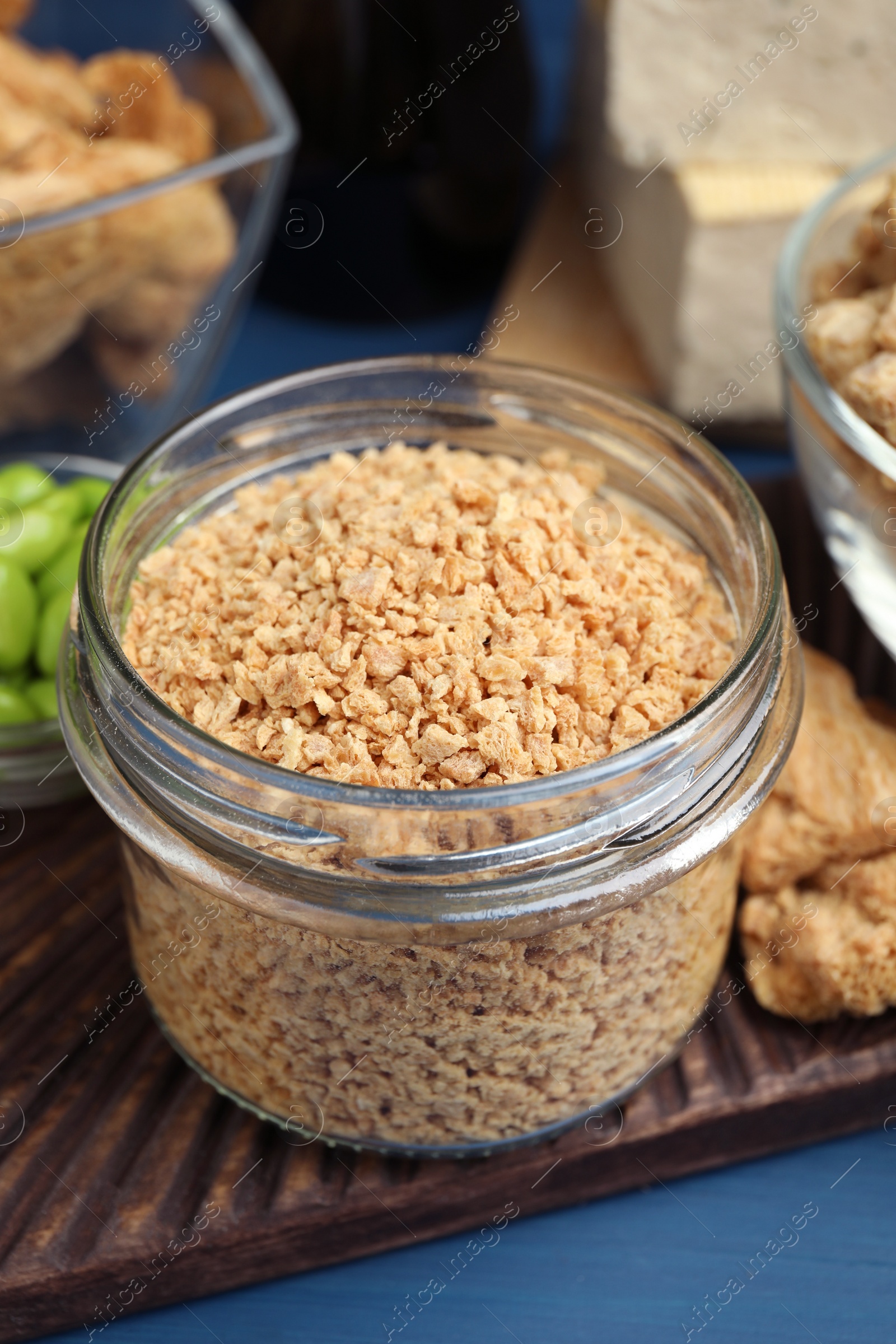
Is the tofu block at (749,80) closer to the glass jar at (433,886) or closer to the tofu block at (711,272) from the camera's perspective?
the tofu block at (711,272)

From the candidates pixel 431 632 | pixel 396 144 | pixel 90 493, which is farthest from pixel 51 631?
pixel 396 144

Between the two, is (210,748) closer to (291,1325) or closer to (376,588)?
(376,588)

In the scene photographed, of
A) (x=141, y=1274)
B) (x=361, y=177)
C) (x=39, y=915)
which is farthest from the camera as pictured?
(x=361, y=177)

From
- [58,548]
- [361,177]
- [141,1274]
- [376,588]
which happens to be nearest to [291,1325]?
[141,1274]

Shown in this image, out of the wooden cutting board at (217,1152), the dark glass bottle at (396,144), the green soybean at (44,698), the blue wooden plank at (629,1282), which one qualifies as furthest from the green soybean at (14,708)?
the dark glass bottle at (396,144)

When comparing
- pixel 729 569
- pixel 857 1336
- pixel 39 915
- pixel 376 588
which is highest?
pixel 376 588

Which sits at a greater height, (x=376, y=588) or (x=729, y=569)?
(x=376, y=588)
